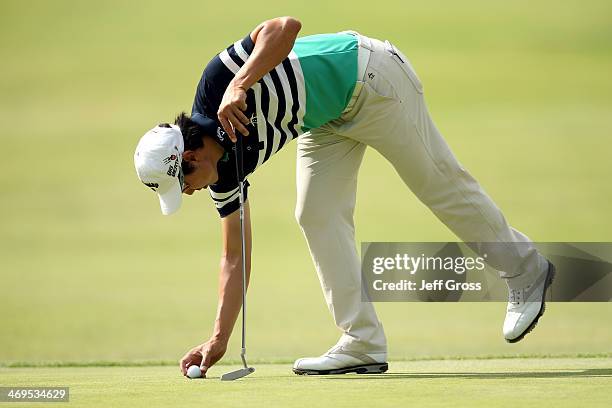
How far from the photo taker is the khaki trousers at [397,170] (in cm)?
307

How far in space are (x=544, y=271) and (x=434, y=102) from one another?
889cm

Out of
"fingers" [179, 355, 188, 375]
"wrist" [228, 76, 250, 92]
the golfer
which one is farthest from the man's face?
"fingers" [179, 355, 188, 375]

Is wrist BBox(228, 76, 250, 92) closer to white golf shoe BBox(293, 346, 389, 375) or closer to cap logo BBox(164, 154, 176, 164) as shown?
cap logo BBox(164, 154, 176, 164)

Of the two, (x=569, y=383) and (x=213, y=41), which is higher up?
(x=213, y=41)

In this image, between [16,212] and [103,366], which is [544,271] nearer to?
[103,366]

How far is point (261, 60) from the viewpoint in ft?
9.19

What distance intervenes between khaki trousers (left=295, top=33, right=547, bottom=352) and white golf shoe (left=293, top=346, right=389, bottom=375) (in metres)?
0.02

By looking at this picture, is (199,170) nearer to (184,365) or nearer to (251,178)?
(184,365)

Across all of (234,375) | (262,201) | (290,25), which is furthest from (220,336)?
(262,201)

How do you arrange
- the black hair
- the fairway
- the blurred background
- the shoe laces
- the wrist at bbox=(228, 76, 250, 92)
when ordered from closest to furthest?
the fairway < the wrist at bbox=(228, 76, 250, 92) < the black hair < the shoe laces < the blurred background

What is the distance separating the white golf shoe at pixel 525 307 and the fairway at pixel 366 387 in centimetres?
10

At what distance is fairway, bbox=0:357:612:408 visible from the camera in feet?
7.54

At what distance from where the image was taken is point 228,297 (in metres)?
3.07

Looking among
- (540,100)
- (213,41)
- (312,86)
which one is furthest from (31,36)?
(312,86)
